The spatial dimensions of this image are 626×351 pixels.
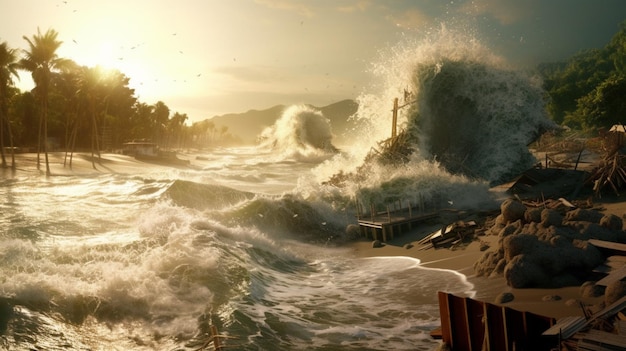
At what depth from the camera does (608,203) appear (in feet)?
60.7

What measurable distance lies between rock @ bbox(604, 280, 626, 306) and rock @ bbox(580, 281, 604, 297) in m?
1.29

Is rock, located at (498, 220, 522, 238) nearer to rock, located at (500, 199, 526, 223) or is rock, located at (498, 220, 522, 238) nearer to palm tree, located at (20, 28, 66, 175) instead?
rock, located at (500, 199, 526, 223)

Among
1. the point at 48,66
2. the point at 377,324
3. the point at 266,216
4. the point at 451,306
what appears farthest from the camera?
the point at 48,66

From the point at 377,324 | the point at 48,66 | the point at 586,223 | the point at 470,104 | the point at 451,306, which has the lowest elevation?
the point at 377,324

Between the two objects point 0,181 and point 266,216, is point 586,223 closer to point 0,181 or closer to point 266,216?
point 266,216

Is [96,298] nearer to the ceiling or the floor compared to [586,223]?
nearer to the floor

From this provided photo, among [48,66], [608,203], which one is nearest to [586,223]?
[608,203]

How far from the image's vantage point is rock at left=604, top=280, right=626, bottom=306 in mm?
9156

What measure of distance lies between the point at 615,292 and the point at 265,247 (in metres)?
13.0

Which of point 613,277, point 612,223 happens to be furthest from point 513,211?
point 613,277

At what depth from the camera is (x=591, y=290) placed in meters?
10.7

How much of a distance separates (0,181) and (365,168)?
25260 mm

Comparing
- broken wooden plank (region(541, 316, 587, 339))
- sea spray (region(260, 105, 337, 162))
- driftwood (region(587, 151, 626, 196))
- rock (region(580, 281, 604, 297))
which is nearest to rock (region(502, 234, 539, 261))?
rock (region(580, 281, 604, 297))

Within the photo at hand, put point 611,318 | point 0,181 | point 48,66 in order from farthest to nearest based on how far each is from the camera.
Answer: point 48,66 < point 0,181 < point 611,318
